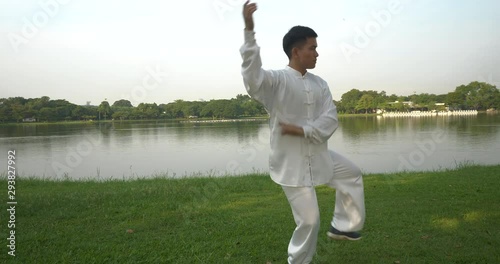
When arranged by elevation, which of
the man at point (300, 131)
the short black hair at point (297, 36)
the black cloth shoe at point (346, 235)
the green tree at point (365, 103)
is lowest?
the black cloth shoe at point (346, 235)

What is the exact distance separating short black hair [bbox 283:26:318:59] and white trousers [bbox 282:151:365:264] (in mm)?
930

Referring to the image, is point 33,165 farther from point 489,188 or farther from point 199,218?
point 489,188

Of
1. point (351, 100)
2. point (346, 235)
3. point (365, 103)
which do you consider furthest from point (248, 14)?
point (351, 100)

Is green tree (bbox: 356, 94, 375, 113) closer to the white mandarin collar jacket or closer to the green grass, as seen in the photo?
the green grass

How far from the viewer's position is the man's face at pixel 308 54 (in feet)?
9.52

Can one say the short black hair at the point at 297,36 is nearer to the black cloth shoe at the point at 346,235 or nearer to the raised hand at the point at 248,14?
the raised hand at the point at 248,14

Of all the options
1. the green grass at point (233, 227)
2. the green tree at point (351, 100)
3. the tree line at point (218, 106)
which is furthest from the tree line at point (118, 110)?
the green grass at point (233, 227)

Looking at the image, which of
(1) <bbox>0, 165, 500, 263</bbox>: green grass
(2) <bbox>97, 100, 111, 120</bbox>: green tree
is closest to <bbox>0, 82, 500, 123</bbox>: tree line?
(2) <bbox>97, 100, 111, 120</bbox>: green tree

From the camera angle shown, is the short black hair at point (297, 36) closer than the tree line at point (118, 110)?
Yes

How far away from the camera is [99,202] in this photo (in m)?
6.30

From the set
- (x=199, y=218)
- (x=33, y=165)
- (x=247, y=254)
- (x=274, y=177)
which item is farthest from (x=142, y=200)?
(x=33, y=165)

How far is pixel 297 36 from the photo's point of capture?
9.45ft

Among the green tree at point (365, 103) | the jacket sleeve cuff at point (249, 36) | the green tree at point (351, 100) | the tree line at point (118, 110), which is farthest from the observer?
the green tree at point (351, 100)

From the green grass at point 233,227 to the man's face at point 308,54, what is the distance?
1.90 m
